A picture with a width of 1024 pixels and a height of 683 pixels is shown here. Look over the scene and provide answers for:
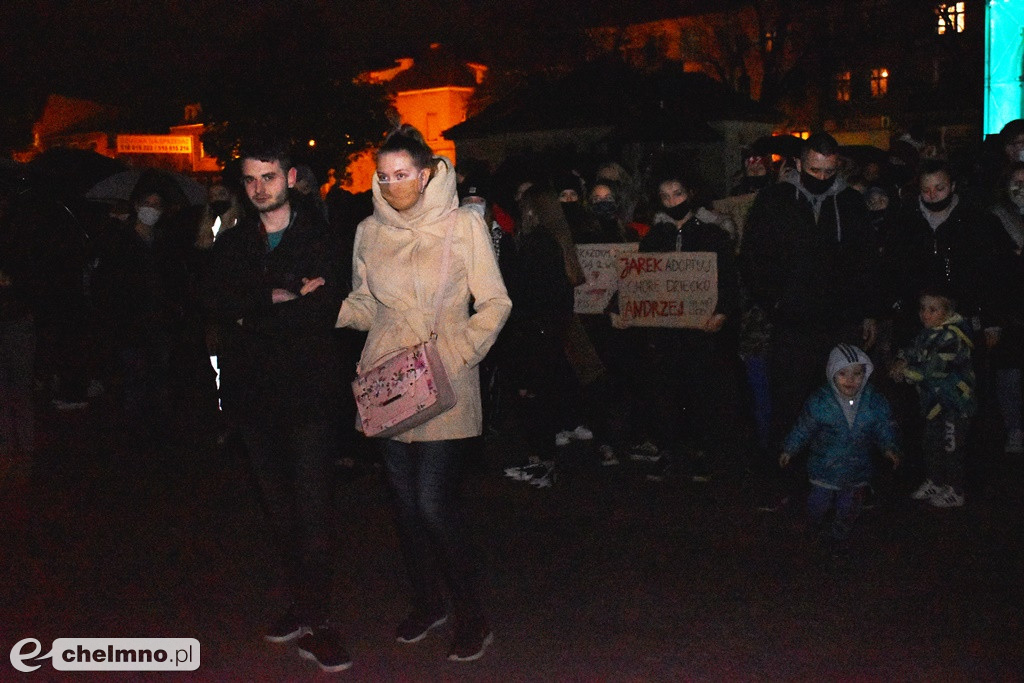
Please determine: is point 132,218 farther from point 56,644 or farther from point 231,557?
point 56,644

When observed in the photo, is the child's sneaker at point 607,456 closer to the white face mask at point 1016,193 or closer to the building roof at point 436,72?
the white face mask at point 1016,193

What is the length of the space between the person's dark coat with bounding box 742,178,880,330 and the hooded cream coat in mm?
2491

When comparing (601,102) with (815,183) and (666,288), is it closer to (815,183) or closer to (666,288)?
(666,288)

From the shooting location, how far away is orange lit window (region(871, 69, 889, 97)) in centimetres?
6900

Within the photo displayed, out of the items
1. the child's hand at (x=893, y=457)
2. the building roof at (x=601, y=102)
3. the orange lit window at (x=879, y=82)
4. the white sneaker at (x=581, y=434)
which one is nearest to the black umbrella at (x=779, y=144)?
the white sneaker at (x=581, y=434)

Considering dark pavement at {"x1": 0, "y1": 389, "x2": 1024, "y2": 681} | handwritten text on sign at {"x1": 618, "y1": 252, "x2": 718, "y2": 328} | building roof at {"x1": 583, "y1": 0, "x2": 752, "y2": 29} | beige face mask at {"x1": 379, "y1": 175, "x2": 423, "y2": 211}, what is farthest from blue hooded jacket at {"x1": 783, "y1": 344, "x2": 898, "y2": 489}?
building roof at {"x1": 583, "y1": 0, "x2": 752, "y2": 29}

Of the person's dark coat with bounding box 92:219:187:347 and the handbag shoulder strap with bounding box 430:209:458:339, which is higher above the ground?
the handbag shoulder strap with bounding box 430:209:458:339

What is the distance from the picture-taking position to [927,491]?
800cm

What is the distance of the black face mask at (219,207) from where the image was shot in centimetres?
1053

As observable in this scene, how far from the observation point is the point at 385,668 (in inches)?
212

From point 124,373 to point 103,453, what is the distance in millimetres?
688

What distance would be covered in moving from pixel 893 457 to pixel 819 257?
1202 millimetres

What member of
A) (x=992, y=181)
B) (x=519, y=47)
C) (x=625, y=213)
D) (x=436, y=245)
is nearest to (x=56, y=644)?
(x=436, y=245)

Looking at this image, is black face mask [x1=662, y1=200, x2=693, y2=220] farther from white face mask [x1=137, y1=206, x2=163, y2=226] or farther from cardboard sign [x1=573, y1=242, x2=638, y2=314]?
white face mask [x1=137, y1=206, x2=163, y2=226]
